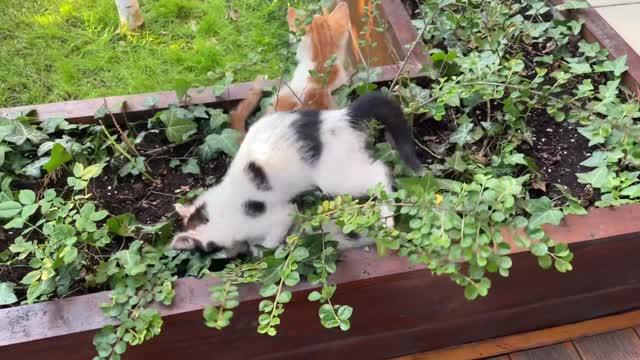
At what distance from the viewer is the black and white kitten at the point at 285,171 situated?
1.17 meters

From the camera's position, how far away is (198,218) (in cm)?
121

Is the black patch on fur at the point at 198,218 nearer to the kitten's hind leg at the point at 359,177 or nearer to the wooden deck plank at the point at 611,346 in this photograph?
the kitten's hind leg at the point at 359,177

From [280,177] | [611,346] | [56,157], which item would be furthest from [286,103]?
[611,346]

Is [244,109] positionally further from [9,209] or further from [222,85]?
[9,209]

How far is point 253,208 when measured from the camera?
1207 millimetres

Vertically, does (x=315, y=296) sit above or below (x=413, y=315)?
above

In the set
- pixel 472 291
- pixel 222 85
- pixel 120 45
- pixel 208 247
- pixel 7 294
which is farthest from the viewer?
pixel 120 45

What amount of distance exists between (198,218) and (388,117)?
43cm

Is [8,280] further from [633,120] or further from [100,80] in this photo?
[633,120]

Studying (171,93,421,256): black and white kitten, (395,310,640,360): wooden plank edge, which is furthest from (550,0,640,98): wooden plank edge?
(171,93,421,256): black and white kitten

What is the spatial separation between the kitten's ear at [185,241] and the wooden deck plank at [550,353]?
758 millimetres

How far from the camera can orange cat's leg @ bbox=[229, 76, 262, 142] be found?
1.42m

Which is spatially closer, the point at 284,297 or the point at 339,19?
the point at 284,297

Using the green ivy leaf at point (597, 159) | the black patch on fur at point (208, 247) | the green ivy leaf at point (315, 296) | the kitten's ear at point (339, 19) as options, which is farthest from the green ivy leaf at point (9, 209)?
the green ivy leaf at point (597, 159)
